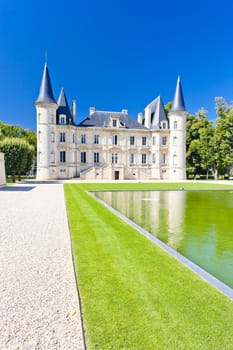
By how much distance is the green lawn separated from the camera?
212 cm

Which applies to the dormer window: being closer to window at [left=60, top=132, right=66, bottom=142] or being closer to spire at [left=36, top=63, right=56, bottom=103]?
window at [left=60, top=132, right=66, bottom=142]

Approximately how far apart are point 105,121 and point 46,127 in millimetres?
10489

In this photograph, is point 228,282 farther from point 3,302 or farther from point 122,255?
point 3,302

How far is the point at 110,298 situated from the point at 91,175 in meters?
36.9

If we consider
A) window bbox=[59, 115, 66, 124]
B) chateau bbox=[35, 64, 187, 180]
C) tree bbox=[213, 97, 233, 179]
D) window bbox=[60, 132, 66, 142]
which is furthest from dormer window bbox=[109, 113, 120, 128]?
tree bbox=[213, 97, 233, 179]

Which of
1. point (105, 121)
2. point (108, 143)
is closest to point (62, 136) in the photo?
point (108, 143)

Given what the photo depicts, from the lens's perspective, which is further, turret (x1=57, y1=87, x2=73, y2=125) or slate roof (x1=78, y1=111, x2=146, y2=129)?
slate roof (x1=78, y1=111, x2=146, y2=129)

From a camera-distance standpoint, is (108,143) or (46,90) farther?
(108,143)

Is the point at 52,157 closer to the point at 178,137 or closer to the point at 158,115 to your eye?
the point at 158,115

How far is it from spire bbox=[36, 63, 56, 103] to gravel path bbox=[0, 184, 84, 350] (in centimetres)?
3491

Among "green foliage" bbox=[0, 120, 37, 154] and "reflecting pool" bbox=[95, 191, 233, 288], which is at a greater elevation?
"green foliage" bbox=[0, 120, 37, 154]

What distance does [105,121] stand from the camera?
4266cm

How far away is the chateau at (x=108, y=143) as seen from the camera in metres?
38.2

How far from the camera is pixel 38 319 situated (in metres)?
2.47
